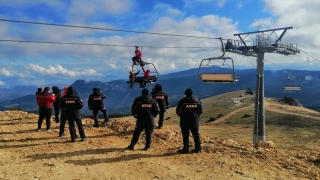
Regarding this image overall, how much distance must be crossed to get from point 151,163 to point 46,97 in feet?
23.8

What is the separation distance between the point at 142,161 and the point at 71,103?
160 inches

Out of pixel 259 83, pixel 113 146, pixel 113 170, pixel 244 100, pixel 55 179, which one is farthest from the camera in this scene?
pixel 244 100

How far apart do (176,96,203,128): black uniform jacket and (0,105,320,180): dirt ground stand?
3.53 feet

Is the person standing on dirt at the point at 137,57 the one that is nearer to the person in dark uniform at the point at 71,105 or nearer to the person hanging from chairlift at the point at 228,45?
the person in dark uniform at the point at 71,105

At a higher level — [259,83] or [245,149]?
[259,83]

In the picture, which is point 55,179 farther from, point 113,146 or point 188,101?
point 188,101

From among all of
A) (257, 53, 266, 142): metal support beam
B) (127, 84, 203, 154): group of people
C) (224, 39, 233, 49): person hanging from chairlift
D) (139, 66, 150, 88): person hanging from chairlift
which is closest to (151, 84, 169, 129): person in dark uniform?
(139, 66, 150, 88): person hanging from chairlift

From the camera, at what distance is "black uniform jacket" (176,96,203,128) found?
1102cm

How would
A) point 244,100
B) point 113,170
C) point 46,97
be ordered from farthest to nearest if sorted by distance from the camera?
point 244,100 → point 46,97 → point 113,170

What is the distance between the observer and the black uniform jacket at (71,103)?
40.5 feet

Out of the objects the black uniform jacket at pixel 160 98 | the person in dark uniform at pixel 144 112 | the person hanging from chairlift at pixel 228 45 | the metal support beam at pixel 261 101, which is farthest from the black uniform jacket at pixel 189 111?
the person hanging from chairlift at pixel 228 45

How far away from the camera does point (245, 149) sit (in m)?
11.4

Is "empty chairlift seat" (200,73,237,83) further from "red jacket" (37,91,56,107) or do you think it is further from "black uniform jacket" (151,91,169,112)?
"red jacket" (37,91,56,107)

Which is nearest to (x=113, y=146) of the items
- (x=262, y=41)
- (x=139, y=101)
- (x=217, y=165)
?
(x=139, y=101)
